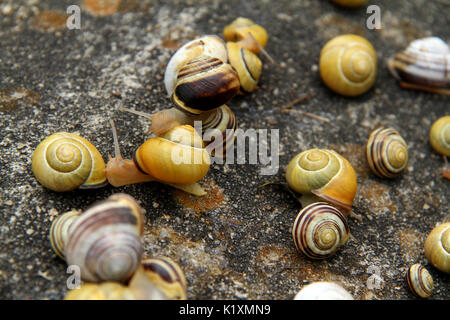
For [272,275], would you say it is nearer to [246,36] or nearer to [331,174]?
[331,174]

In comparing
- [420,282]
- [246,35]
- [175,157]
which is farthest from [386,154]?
[175,157]

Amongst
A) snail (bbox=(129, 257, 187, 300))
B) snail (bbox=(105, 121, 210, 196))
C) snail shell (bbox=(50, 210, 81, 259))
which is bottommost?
snail (bbox=(129, 257, 187, 300))

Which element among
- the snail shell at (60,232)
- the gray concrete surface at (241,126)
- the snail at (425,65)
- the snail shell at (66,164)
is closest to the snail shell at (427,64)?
the snail at (425,65)

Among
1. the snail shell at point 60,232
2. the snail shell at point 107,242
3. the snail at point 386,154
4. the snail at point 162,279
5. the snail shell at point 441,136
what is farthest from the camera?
the snail shell at point 441,136

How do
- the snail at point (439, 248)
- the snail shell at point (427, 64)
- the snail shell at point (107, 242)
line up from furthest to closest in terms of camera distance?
the snail shell at point (427, 64) → the snail at point (439, 248) → the snail shell at point (107, 242)

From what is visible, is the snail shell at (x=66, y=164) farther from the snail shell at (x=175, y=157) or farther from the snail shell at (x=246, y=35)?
the snail shell at (x=246, y=35)

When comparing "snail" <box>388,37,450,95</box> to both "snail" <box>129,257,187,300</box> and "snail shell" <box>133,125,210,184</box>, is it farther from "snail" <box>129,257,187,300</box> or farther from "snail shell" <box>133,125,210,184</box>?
"snail" <box>129,257,187,300</box>

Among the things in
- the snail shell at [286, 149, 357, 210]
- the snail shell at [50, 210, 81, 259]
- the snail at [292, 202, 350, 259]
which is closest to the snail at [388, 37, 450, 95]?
the snail shell at [286, 149, 357, 210]
